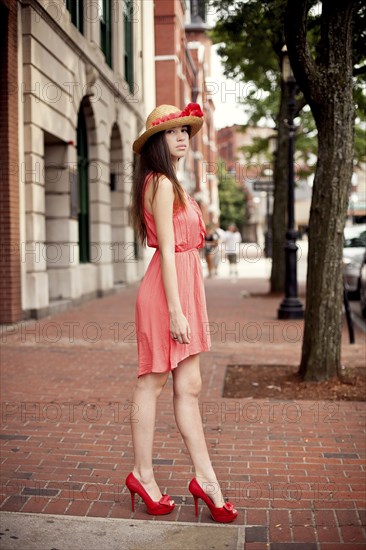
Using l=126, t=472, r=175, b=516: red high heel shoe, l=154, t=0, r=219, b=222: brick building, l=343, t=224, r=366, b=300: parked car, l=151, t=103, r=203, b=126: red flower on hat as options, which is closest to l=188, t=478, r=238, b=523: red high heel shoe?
l=126, t=472, r=175, b=516: red high heel shoe

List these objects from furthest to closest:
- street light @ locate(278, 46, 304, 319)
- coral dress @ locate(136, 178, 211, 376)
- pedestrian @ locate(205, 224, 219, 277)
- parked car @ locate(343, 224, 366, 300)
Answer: pedestrian @ locate(205, 224, 219, 277), parked car @ locate(343, 224, 366, 300), street light @ locate(278, 46, 304, 319), coral dress @ locate(136, 178, 211, 376)

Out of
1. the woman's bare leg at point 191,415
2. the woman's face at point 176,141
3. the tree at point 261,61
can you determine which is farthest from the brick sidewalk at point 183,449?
Answer: the tree at point 261,61

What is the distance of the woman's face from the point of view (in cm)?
387

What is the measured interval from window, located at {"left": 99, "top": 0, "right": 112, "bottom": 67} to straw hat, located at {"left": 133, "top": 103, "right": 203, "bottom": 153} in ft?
52.4

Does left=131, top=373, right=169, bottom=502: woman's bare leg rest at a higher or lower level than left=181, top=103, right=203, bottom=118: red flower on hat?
lower

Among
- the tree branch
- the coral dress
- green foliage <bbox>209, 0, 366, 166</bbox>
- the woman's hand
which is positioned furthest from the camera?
green foliage <bbox>209, 0, 366, 166</bbox>

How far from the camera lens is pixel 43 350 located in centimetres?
949

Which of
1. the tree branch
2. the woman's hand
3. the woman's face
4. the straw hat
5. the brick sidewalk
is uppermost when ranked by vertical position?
the tree branch

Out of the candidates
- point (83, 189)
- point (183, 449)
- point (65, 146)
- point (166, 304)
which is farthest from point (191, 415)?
point (83, 189)

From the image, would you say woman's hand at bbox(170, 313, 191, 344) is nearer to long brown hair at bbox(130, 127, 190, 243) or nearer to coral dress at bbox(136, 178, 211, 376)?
coral dress at bbox(136, 178, 211, 376)

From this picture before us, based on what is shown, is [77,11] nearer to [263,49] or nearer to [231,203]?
[263,49]

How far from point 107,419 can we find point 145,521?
2207 millimetres

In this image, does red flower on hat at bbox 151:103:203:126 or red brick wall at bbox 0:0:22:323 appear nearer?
red flower on hat at bbox 151:103:203:126

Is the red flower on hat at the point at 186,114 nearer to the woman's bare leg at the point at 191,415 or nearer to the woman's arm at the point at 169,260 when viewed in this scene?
the woman's arm at the point at 169,260
